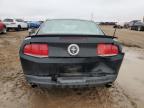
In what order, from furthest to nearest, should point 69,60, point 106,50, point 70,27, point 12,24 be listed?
1. point 12,24
2. point 70,27
3. point 106,50
4. point 69,60

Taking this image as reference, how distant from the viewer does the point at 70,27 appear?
5027 mm

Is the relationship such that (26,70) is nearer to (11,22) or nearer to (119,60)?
(119,60)

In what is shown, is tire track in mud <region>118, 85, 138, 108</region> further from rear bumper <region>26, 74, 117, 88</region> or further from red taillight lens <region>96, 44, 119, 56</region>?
red taillight lens <region>96, 44, 119, 56</region>

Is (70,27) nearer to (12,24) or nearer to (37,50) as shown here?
(37,50)

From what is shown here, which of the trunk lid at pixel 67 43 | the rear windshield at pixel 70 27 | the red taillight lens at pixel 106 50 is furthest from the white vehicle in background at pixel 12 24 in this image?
the red taillight lens at pixel 106 50

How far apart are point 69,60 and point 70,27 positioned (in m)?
1.57

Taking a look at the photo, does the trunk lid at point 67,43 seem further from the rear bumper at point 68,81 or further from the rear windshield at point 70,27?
the rear windshield at point 70,27

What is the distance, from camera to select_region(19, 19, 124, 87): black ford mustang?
3.60 metres

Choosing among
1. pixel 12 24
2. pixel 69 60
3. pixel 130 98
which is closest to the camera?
pixel 69 60

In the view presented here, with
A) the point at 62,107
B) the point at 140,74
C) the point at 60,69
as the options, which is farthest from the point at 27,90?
the point at 140,74

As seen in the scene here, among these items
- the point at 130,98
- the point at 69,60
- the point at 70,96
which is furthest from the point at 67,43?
the point at 130,98

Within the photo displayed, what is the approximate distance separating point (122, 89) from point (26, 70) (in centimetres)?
223

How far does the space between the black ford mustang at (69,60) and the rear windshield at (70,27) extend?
1.06 m

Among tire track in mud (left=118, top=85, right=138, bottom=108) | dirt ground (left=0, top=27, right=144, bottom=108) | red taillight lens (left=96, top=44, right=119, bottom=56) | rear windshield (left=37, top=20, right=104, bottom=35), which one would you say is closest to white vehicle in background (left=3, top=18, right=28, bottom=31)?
dirt ground (left=0, top=27, right=144, bottom=108)
